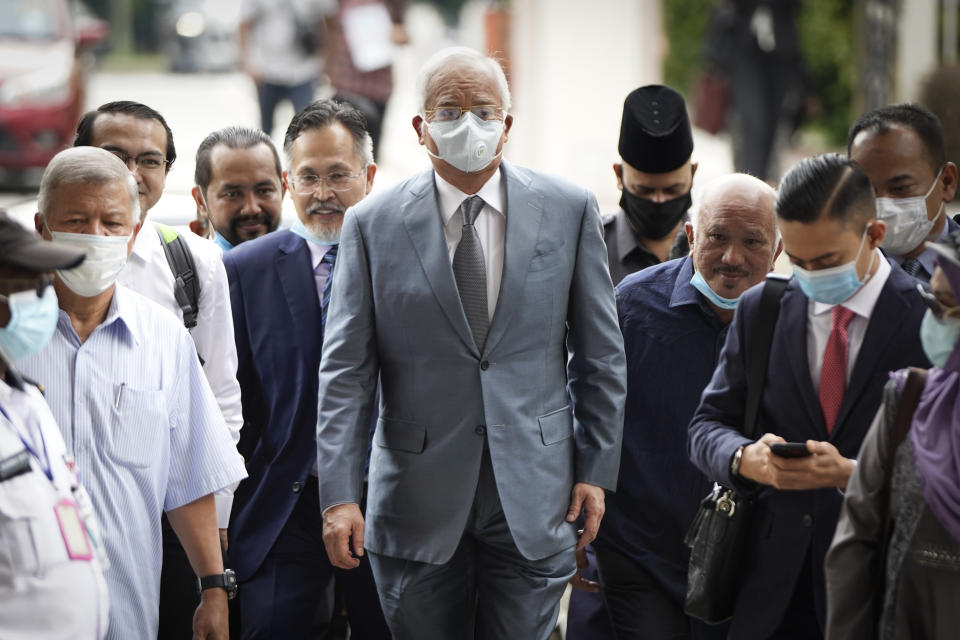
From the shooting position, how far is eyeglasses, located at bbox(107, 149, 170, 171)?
5172 mm

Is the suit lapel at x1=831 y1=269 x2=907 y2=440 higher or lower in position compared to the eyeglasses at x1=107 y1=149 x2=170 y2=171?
lower

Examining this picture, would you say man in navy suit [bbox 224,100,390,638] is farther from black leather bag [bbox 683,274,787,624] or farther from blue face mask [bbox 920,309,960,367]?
blue face mask [bbox 920,309,960,367]

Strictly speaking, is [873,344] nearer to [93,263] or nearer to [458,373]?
[458,373]

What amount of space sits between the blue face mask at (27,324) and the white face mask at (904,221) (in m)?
2.70

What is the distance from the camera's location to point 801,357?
3805 mm

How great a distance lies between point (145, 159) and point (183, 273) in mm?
623

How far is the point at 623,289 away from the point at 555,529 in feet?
3.21

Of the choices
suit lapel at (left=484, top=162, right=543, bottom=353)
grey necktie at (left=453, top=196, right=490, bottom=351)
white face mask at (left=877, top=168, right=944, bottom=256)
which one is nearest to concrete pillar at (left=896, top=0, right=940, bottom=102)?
white face mask at (left=877, top=168, right=944, bottom=256)

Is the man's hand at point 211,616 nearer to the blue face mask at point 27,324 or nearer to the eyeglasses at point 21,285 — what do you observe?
the blue face mask at point 27,324

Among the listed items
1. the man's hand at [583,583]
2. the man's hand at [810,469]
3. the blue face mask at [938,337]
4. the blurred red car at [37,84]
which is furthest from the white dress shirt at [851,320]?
the blurred red car at [37,84]

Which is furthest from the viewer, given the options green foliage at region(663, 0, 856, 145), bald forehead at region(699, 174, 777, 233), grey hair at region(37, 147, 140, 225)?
green foliage at region(663, 0, 856, 145)

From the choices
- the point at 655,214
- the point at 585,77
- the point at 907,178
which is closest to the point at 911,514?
the point at 907,178

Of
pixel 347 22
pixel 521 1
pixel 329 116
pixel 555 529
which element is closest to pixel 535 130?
pixel 521 1

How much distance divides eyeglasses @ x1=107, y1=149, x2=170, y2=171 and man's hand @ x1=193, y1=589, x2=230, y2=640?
1.76 m
